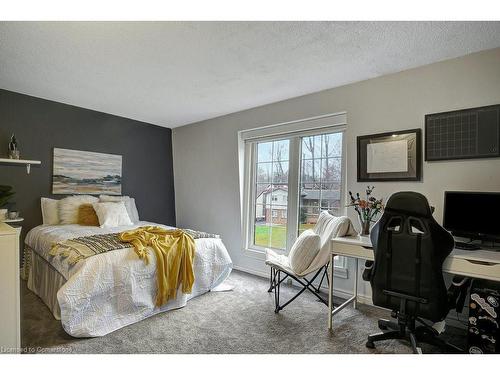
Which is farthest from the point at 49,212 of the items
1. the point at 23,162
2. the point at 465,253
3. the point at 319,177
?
the point at 465,253

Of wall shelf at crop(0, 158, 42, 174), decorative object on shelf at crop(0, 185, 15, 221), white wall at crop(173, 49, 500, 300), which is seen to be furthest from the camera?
wall shelf at crop(0, 158, 42, 174)

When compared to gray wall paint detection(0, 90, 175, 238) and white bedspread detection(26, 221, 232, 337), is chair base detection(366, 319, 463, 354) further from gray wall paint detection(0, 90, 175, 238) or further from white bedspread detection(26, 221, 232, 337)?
gray wall paint detection(0, 90, 175, 238)

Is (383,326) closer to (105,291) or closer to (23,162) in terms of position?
(105,291)

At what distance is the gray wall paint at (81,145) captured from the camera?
3400mm

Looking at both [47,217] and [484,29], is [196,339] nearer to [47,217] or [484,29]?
[47,217]

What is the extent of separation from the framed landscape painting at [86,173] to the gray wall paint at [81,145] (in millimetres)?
81

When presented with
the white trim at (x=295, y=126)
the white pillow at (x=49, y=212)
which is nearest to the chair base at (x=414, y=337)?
the white trim at (x=295, y=126)

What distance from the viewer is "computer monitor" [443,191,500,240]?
197 cm

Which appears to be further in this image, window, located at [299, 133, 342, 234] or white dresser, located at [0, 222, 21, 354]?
window, located at [299, 133, 342, 234]

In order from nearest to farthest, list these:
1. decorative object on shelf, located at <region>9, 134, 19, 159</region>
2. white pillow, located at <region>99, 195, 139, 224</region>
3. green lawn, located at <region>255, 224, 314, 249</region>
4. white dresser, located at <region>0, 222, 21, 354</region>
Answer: white dresser, located at <region>0, 222, 21, 354</region> < decorative object on shelf, located at <region>9, 134, 19, 159</region> < green lawn, located at <region>255, 224, 314, 249</region> < white pillow, located at <region>99, 195, 139, 224</region>

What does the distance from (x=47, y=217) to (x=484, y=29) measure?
471 centimetres

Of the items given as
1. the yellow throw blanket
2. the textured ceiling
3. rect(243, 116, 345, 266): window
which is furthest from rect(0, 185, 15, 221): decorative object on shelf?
rect(243, 116, 345, 266): window

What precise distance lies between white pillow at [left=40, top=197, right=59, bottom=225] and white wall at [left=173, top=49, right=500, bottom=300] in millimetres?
1888
